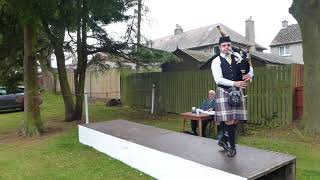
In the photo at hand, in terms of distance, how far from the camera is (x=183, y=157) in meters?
6.52

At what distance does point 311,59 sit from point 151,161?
6307mm

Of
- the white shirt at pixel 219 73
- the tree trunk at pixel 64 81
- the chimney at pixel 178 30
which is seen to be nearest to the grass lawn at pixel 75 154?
the tree trunk at pixel 64 81

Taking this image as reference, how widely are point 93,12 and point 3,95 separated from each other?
11603 millimetres

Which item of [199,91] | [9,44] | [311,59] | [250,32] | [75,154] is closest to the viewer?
[75,154]

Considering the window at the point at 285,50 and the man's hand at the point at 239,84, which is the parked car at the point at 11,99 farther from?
the window at the point at 285,50

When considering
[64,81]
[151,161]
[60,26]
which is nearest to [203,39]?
[64,81]

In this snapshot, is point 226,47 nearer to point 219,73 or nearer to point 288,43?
point 219,73

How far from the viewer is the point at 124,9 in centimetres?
1542

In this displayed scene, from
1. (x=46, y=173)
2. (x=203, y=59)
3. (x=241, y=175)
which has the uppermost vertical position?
(x=203, y=59)

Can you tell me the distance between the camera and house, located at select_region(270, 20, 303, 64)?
1753 inches

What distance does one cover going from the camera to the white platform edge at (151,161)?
19.8ft

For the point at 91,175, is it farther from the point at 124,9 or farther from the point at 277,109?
the point at 124,9

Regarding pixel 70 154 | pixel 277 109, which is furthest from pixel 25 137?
pixel 277 109

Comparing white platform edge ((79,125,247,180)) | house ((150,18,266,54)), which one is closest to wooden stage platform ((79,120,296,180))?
white platform edge ((79,125,247,180))
